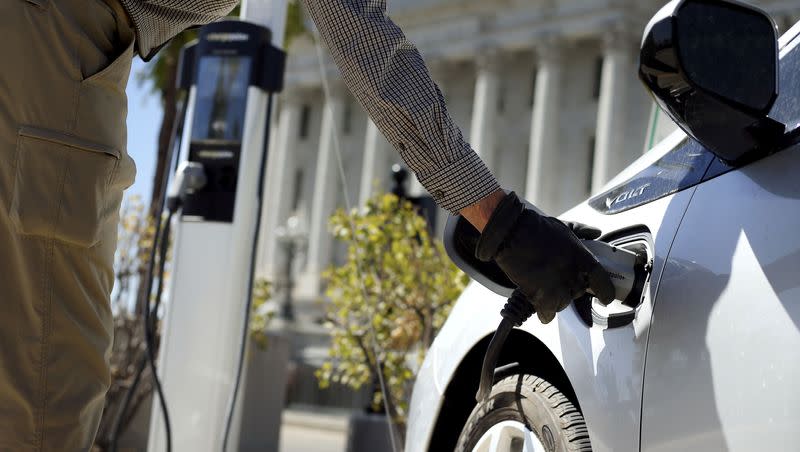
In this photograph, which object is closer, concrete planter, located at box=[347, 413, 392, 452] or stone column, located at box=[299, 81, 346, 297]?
concrete planter, located at box=[347, 413, 392, 452]

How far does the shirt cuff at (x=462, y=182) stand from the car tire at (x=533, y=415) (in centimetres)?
58

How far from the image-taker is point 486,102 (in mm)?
47625

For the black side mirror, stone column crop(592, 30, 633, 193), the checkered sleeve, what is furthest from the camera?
stone column crop(592, 30, 633, 193)

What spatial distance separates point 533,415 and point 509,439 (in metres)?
0.16

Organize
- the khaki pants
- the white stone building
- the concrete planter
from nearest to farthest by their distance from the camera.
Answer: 1. the khaki pants
2. the concrete planter
3. the white stone building

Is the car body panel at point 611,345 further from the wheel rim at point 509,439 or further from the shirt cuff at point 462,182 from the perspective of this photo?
the shirt cuff at point 462,182

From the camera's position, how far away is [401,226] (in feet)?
28.7

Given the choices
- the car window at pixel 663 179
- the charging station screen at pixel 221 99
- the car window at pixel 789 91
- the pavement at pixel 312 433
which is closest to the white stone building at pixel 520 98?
the pavement at pixel 312 433

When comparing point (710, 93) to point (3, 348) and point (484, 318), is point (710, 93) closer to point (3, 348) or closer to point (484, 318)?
point (484, 318)

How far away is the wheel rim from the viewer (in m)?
2.17

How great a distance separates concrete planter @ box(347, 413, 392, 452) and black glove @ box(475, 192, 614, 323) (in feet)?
25.9

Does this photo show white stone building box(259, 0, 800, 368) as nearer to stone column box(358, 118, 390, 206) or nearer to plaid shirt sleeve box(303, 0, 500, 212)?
stone column box(358, 118, 390, 206)

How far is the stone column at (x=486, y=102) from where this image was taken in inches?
1866

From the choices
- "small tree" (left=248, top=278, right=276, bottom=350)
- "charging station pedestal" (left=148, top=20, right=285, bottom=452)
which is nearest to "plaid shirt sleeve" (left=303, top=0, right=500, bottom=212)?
"charging station pedestal" (left=148, top=20, right=285, bottom=452)
